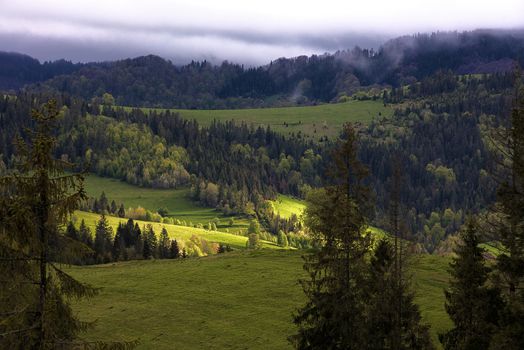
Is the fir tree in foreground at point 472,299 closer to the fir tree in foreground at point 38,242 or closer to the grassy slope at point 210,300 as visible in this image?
the grassy slope at point 210,300

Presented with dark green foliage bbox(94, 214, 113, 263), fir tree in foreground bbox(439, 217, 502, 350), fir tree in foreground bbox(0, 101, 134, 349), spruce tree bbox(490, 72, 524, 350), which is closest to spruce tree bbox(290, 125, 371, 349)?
spruce tree bbox(490, 72, 524, 350)

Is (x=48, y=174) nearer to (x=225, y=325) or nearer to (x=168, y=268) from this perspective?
(x=225, y=325)

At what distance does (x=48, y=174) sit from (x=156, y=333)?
4559 centimetres

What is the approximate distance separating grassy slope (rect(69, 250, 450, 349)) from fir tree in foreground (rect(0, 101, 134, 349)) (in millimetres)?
39565

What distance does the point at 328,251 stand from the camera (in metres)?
34.8

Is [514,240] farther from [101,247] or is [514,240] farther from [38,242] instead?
[101,247]

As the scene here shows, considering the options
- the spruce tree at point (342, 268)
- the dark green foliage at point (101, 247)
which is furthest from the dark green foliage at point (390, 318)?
the dark green foliage at point (101, 247)

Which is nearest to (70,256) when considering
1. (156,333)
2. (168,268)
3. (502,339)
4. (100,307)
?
(502,339)

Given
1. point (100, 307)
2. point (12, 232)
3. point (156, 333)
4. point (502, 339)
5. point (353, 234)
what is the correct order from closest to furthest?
point (12, 232), point (502, 339), point (353, 234), point (156, 333), point (100, 307)

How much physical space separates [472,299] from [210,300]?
137 feet

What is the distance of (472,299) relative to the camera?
40.2 meters

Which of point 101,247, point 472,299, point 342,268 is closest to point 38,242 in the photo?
point 342,268

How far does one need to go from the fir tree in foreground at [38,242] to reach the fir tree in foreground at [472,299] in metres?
28.1

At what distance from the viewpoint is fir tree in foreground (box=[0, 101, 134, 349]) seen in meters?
19.5
